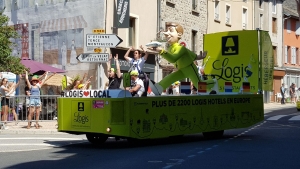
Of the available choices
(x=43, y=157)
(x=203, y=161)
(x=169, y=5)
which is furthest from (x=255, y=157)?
(x=169, y=5)

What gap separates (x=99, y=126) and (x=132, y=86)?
128cm

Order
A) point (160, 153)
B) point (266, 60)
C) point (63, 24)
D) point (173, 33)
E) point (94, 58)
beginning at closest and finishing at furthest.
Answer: point (160, 153) → point (173, 33) → point (94, 58) → point (266, 60) → point (63, 24)

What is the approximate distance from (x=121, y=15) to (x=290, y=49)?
30.5 metres

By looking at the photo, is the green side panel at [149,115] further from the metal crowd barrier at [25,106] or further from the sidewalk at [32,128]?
the metal crowd barrier at [25,106]

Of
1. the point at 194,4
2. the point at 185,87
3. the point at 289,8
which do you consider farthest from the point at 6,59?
the point at 289,8

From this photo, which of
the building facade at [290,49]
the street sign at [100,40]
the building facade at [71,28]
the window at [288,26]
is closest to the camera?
the street sign at [100,40]

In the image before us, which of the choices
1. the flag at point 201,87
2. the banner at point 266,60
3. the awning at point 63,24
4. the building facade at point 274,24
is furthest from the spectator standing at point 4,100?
the building facade at point 274,24

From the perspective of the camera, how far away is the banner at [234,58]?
17.0 m

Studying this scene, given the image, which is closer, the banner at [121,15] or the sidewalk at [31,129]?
the sidewalk at [31,129]

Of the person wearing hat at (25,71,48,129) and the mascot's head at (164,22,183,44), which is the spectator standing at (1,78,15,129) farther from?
the mascot's head at (164,22,183,44)

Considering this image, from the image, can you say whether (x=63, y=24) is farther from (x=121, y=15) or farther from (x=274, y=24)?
(x=274, y=24)

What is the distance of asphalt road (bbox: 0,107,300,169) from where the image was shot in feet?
31.9

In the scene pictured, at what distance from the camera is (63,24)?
1140 inches

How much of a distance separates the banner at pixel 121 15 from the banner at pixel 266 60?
37.3 feet
